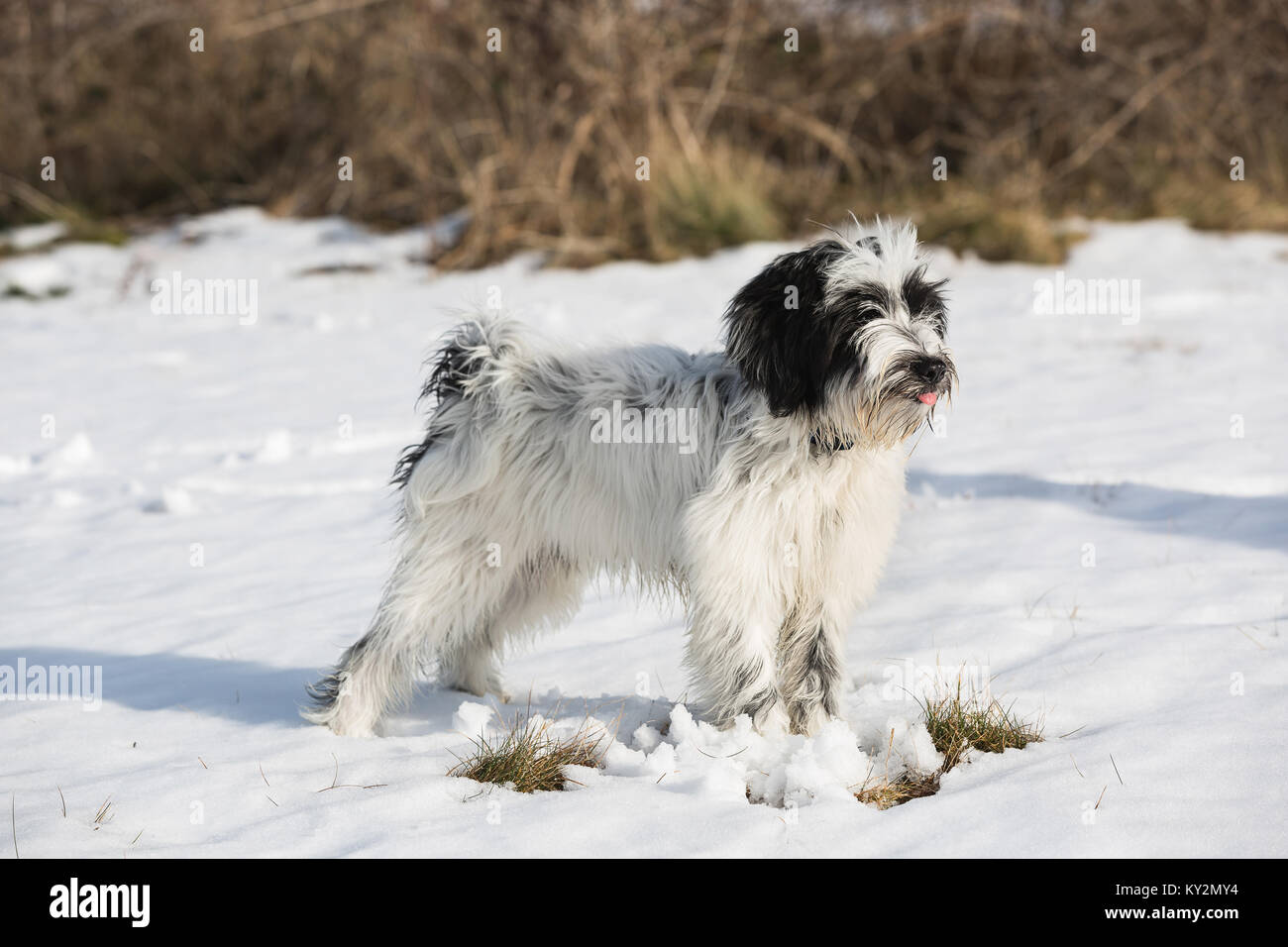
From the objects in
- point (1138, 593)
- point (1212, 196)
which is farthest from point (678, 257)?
point (1138, 593)

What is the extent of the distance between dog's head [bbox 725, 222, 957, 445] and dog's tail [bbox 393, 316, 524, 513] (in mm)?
849

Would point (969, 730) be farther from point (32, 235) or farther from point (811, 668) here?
point (32, 235)

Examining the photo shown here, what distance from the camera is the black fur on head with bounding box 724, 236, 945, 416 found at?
12.1ft

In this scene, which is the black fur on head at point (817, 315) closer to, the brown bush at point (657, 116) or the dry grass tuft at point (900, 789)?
the dry grass tuft at point (900, 789)

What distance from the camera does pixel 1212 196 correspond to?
11758 mm

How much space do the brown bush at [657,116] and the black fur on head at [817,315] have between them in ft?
25.9

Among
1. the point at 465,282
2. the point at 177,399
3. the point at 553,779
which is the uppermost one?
the point at 465,282

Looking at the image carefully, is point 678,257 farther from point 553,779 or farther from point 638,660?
point 553,779

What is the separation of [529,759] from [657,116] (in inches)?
373

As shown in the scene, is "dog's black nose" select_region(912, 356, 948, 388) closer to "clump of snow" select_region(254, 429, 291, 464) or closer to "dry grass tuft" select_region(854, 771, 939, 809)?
"dry grass tuft" select_region(854, 771, 939, 809)

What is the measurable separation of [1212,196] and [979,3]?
304cm

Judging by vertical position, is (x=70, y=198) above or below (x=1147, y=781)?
above

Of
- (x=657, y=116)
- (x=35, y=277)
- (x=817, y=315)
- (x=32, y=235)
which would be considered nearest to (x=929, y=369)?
(x=817, y=315)

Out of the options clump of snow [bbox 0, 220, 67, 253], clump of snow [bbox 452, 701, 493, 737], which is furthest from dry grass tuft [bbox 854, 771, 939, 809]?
clump of snow [bbox 0, 220, 67, 253]
